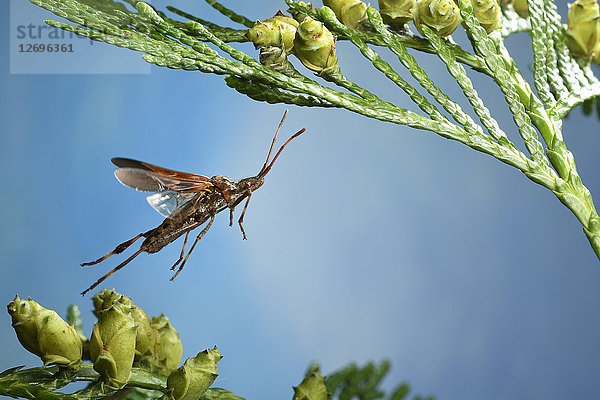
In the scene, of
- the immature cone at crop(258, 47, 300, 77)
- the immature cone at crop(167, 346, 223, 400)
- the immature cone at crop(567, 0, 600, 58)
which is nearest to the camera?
the immature cone at crop(167, 346, 223, 400)

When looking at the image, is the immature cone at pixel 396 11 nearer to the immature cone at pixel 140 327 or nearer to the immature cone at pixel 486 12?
the immature cone at pixel 486 12

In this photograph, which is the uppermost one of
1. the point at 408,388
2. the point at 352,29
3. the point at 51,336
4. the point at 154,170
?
the point at 352,29

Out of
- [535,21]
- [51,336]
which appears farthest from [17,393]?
[535,21]

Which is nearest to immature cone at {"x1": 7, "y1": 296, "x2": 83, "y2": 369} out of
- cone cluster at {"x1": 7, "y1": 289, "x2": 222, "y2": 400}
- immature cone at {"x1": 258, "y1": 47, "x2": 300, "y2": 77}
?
cone cluster at {"x1": 7, "y1": 289, "x2": 222, "y2": 400}

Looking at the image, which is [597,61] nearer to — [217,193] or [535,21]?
[535,21]

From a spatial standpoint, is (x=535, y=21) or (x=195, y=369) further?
(x=535, y=21)

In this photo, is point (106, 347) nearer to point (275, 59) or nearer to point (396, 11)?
point (275, 59)

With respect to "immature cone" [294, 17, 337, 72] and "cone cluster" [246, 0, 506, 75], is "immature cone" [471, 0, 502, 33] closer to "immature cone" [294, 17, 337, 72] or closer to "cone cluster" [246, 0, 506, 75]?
"cone cluster" [246, 0, 506, 75]
